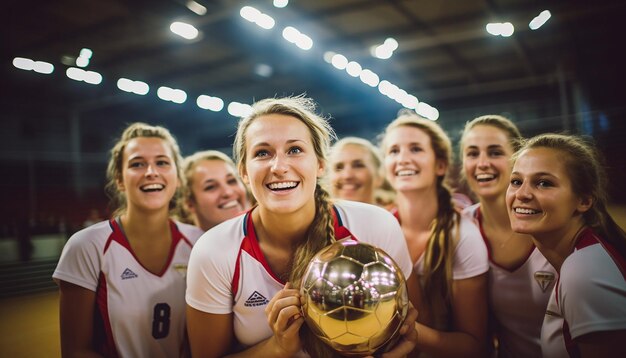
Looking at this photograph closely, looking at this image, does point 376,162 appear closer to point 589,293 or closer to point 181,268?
point 181,268

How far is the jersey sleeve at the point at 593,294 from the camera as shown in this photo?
1390mm

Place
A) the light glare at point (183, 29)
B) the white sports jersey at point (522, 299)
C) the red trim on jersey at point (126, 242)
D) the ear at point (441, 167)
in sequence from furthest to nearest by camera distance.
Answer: the light glare at point (183, 29) < the ear at point (441, 167) < the red trim on jersey at point (126, 242) < the white sports jersey at point (522, 299)

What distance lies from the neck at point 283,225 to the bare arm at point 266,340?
43 cm

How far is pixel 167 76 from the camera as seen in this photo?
477 inches

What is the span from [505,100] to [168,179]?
15.7 meters

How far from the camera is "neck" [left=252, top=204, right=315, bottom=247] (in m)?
→ 1.95

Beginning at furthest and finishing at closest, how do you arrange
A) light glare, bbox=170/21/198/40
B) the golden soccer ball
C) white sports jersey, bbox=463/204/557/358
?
1. light glare, bbox=170/21/198/40
2. white sports jersey, bbox=463/204/557/358
3. the golden soccer ball

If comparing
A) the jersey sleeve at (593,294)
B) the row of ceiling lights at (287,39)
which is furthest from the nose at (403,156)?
the row of ceiling lights at (287,39)

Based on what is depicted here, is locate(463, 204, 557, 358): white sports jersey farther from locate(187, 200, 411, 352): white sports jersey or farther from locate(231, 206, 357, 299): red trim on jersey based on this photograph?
locate(231, 206, 357, 299): red trim on jersey

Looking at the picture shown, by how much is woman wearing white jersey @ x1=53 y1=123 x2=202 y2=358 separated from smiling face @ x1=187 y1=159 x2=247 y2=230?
0.63 meters

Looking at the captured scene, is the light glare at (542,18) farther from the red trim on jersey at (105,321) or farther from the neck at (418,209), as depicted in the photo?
the red trim on jersey at (105,321)

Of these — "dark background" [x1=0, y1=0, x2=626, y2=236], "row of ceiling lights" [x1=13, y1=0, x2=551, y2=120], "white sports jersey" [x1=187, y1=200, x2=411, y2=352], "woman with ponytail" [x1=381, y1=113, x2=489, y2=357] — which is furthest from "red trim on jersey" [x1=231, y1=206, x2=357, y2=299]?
"row of ceiling lights" [x1=13, y1=0, x2=551, y2=120]

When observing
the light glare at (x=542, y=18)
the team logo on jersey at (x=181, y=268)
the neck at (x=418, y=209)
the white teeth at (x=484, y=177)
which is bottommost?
the team logo on jersey at (x=181, y=268)

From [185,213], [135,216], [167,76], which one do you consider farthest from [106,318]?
[167,76]
